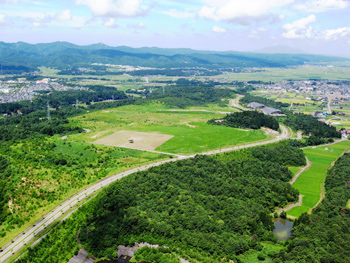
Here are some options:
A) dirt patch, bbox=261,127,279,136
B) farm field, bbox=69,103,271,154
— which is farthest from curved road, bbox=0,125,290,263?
dirt patch, bbox=261,127,279,136

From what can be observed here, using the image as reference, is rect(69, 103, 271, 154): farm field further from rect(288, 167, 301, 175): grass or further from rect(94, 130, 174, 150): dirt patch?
rect(288, 167, 301, 175): grass

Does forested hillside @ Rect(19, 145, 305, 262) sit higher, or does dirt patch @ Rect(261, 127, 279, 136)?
dirt patch @ Rect(261, 127, 279, 136)

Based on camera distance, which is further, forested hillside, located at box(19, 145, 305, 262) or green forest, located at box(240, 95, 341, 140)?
green forest, located at box(240, 95, 341, 140)

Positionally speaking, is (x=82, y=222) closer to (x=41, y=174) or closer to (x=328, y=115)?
(x=41, y=174)

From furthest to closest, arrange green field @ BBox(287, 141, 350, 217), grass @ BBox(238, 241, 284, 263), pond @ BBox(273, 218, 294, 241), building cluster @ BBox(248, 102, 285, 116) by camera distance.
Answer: building cluster @ BBox(248, 102, 285, 116), green field @ BBox(287, 141, 350, 217), pond @ BBox(273, 218, 294, 241), grass @ BBox(238, 241, 284, 263)

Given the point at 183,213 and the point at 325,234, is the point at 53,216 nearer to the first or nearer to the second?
the point at 183,213

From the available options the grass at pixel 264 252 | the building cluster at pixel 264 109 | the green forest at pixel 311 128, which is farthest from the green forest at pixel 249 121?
the grass at pixel 264 252

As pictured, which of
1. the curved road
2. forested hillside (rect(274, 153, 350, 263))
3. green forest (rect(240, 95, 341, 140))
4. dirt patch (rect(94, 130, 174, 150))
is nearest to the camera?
forested hillside (rect(274, 153, 350, 263))

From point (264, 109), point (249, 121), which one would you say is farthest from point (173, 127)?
point (264, 109)
